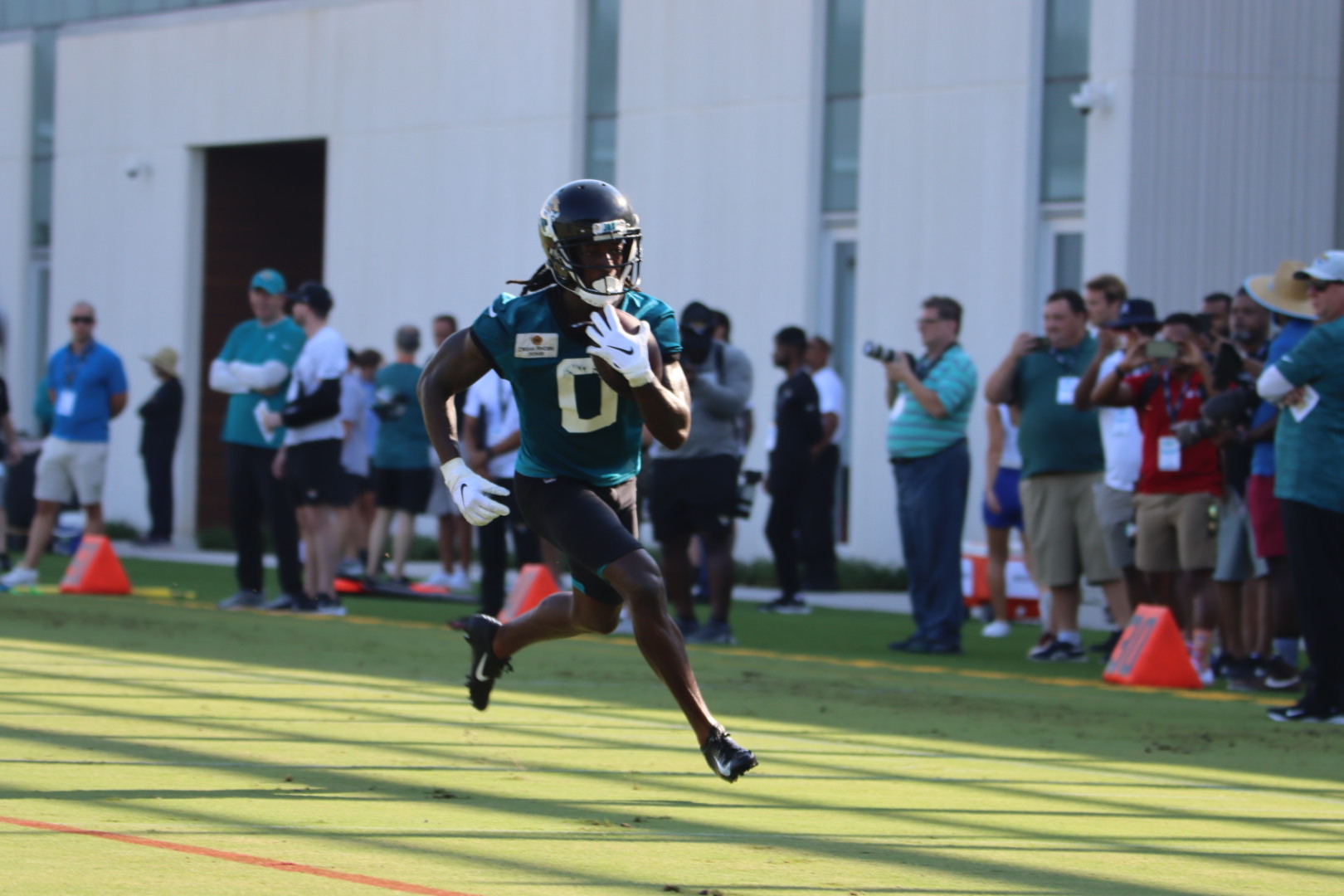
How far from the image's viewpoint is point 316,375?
12.7m

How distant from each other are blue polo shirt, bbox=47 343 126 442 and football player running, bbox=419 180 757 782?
905 centimetres

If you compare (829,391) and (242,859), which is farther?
(829,391)

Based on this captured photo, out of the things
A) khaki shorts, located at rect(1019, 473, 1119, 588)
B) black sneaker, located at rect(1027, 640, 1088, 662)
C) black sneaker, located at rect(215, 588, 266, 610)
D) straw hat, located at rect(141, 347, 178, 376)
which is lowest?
black sneaker, located at rect(215, 588, 266, 610)

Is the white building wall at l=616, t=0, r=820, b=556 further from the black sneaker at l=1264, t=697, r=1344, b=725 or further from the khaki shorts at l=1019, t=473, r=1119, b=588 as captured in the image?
the black sneaker at l=1264, t=697, r=1344, b=725

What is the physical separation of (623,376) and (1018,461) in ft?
25.7

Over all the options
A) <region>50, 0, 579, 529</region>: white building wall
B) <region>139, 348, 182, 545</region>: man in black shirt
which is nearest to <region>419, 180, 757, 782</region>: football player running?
<region>50, 0, 579, 529</region>: white building wall

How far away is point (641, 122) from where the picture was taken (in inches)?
793

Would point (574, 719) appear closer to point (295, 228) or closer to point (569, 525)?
point (569, 525)

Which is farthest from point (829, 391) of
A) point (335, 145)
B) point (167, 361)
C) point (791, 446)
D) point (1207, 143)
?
point (335, 145)

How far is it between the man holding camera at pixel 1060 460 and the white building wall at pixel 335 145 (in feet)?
32.5

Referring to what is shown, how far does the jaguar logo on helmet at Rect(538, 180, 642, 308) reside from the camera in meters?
6.11

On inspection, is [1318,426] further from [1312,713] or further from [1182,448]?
[1182,448]

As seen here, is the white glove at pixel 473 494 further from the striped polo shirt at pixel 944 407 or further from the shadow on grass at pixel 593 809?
the striped polo shirt at pixel 944 407

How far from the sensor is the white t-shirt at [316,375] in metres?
12.7
